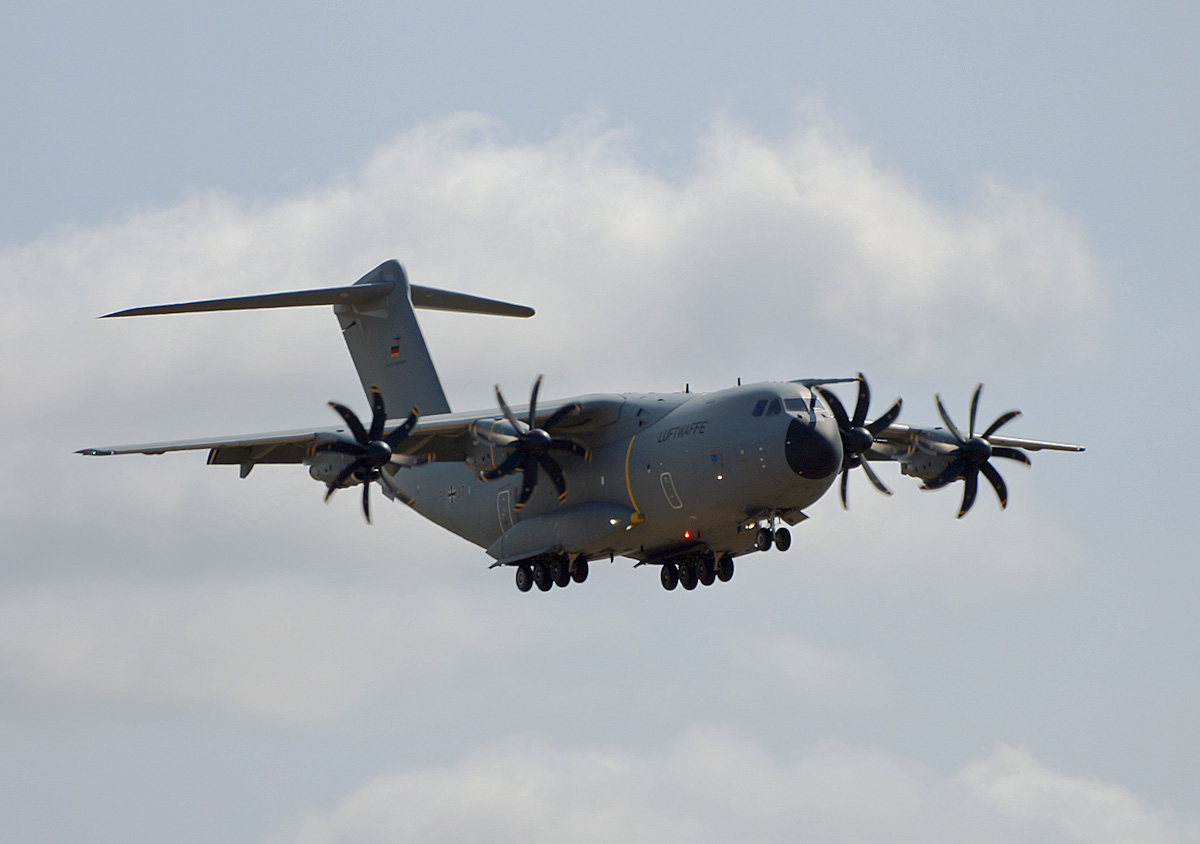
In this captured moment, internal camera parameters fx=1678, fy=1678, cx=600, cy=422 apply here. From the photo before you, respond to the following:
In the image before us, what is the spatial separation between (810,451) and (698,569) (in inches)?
185

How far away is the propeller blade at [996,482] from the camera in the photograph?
33.8 m

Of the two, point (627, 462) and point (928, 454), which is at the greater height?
point (928, 454)

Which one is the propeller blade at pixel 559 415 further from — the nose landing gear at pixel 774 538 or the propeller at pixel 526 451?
the nose landing gear at pixel 774 538

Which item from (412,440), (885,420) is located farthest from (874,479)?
(412,440)

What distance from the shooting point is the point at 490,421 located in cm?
3062

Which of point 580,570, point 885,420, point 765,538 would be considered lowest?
point 580,570

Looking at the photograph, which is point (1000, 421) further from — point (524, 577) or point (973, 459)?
point (524, 577)

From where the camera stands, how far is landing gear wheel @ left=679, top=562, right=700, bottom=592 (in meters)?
32.7

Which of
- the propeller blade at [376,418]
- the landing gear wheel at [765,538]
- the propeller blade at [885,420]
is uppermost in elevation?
the propeller blade at [885,420]

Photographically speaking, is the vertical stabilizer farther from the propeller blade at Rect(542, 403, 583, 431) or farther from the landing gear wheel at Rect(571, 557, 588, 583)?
the propeller blade at Rect(542, 403, 583, 431)

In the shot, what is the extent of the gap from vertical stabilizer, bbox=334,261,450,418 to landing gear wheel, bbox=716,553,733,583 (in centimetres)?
776

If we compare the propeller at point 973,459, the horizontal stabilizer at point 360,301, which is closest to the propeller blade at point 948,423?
the propeller at point 973,459

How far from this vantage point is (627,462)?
102ft

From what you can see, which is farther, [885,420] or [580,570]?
[580,570]
